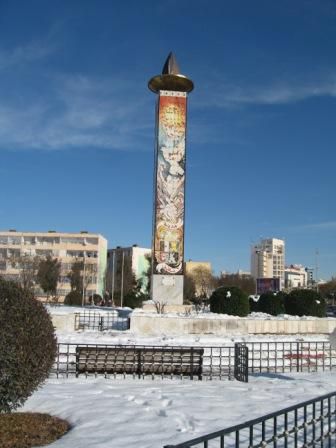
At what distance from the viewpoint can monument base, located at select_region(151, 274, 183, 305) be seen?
93.1 feet

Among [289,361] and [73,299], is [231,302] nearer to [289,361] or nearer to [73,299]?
[289,361]

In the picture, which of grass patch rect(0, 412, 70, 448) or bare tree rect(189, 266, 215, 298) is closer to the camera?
grass patch rect(0, 412, 70, 448)

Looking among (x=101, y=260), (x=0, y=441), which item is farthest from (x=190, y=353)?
(x=101, y=260)

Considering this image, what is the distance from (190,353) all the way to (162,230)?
1720cm

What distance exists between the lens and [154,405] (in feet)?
26.2

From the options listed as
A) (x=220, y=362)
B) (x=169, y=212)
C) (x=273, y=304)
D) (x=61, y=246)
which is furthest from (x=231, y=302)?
(x=61, y=246)

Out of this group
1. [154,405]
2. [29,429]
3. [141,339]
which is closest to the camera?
[29,429]

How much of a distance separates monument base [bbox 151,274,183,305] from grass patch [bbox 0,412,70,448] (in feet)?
68.9

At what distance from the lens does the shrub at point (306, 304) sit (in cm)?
2552

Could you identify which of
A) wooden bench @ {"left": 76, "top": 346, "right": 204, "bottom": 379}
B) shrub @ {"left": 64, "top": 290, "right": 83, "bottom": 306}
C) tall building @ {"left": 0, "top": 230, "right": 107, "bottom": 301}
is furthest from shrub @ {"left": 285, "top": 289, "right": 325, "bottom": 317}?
tall building @ {"left": 0, "top": 230, "right": 107, "bottom": 301}

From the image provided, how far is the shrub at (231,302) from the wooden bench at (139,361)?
12.5 meters

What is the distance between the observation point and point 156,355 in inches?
467

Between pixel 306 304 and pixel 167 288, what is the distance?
7.16 meters

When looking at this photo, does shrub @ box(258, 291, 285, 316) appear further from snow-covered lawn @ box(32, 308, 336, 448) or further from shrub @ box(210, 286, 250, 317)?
snow-covered lawn @ box(32, 308, 336, 448)
